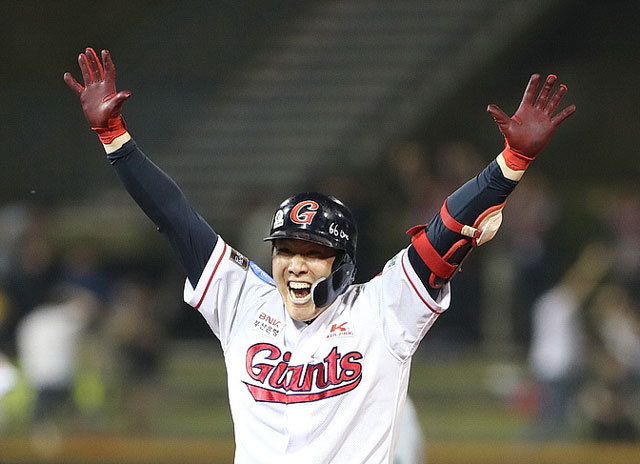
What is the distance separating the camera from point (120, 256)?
12477mm

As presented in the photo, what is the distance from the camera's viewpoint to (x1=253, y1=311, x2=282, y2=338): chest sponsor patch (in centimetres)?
396

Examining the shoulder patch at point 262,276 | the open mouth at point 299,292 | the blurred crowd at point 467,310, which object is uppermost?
the open mouth at point 299,292

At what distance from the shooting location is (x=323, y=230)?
152 inches

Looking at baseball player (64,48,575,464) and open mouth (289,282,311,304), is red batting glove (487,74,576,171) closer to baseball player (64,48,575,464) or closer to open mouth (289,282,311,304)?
baseball player (64,48,575,464)

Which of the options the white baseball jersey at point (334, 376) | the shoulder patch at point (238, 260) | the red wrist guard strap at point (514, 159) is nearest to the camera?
the red wrist guard strap at point (514, 159)

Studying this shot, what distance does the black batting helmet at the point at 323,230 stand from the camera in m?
3.84

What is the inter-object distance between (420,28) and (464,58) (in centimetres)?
73

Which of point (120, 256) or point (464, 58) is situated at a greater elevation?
point (464, 58)

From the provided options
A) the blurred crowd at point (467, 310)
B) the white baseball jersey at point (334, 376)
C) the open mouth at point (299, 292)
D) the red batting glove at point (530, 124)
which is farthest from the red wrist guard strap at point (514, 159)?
the blurred crowd at point (467, 310)

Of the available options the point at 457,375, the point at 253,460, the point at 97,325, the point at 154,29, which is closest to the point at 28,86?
the point at 154,29

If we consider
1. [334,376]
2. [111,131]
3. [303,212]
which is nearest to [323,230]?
[303,212]

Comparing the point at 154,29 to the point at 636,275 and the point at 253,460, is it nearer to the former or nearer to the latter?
the point at 636,275

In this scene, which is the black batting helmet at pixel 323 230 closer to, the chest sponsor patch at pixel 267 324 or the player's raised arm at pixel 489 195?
the chest sponsor patch at pixel 267 324

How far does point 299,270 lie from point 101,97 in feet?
2.83
